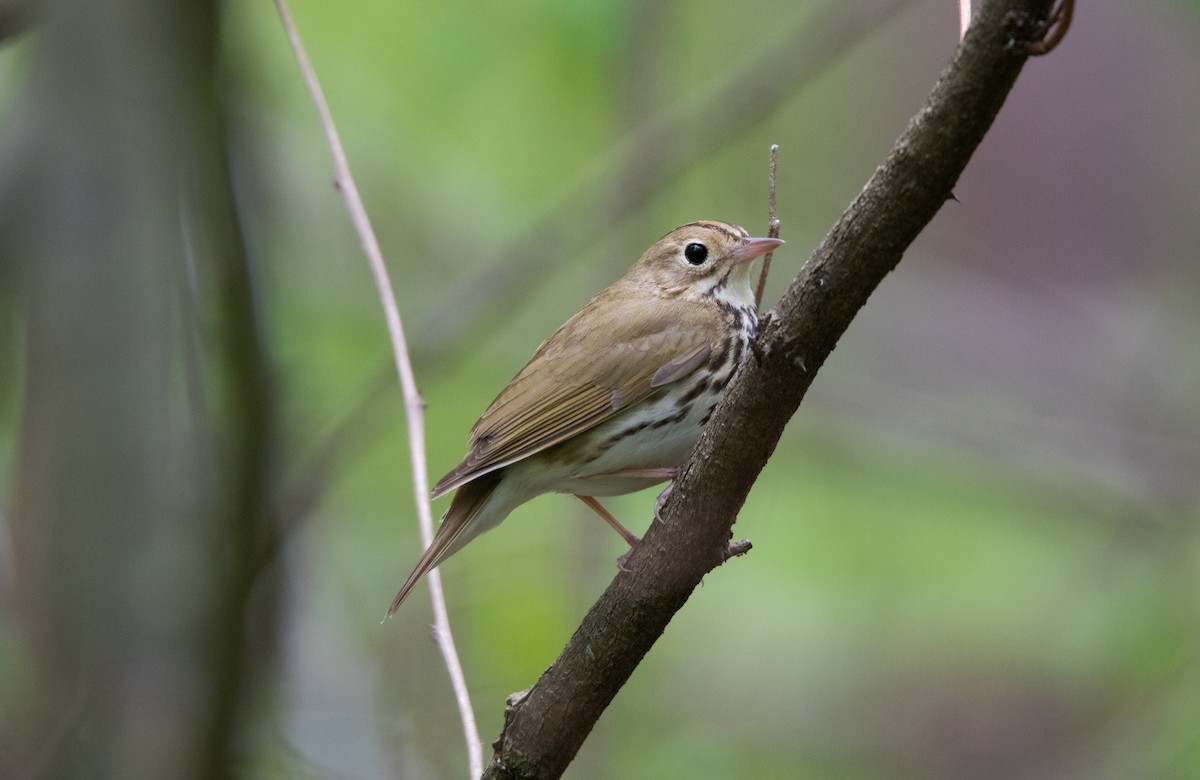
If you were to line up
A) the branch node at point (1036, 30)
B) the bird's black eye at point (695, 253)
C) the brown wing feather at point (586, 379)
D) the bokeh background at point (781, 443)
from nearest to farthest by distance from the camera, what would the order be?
1. the branch node at point (1036, 30)
2. the brown wing feather at point (586, 379)
3. the bird's black eye at point (695, 253)
4. the bokeh background at point (781, 443)

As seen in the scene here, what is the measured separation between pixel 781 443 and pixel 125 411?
149 inches

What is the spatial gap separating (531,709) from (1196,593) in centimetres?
297

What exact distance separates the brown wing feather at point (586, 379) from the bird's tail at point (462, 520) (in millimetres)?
94

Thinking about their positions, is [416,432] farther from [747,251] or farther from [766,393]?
[747,251]

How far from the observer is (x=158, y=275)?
3004mm

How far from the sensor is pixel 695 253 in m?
4.22

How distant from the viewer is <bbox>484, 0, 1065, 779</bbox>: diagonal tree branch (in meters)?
1.79

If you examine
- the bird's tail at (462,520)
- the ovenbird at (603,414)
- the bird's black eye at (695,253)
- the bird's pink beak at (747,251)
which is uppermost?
the bird's black eye at (695,253)

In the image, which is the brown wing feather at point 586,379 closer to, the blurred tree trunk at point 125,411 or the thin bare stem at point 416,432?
the thin bare stem at point 416,432

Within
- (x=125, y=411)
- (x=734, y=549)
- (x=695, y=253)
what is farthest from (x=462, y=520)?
(x=695, y=253)

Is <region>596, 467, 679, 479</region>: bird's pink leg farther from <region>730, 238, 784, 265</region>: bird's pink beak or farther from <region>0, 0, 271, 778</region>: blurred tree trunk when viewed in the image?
<region>0, 0, 271, 778</region>: blurred tree trunk

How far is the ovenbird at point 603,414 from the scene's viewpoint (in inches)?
141

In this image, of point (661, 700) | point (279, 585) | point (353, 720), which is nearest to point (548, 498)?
point (661, 700)

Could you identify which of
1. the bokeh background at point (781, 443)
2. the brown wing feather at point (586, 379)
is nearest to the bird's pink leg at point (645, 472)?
the brown wing feather at point (586, 379)
